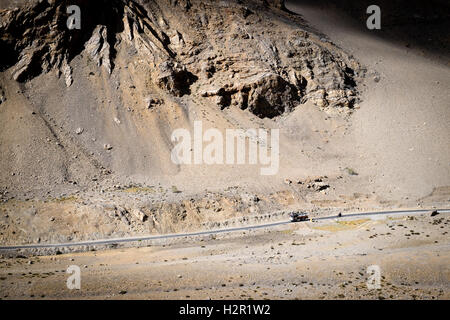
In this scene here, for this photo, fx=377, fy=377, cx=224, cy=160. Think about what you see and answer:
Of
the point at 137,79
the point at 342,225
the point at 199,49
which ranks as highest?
the point at 199,49

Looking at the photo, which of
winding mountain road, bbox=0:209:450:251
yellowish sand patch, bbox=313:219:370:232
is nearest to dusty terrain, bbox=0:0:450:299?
yellowish sand patch, bbox=313:219:370:232

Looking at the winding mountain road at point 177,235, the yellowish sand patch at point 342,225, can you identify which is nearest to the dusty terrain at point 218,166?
the yellowish sand patch at point 342,225

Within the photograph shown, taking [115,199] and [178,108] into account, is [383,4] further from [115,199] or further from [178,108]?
[115,199]

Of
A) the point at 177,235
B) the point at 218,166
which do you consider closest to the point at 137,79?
the point at 218,166

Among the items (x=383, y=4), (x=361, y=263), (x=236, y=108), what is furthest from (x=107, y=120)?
(x=383, y=4)

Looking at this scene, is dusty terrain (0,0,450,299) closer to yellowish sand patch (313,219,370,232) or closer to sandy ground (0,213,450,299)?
sandy ground (0,213,450,299)

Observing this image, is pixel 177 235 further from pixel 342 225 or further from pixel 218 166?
pixel 342 225
